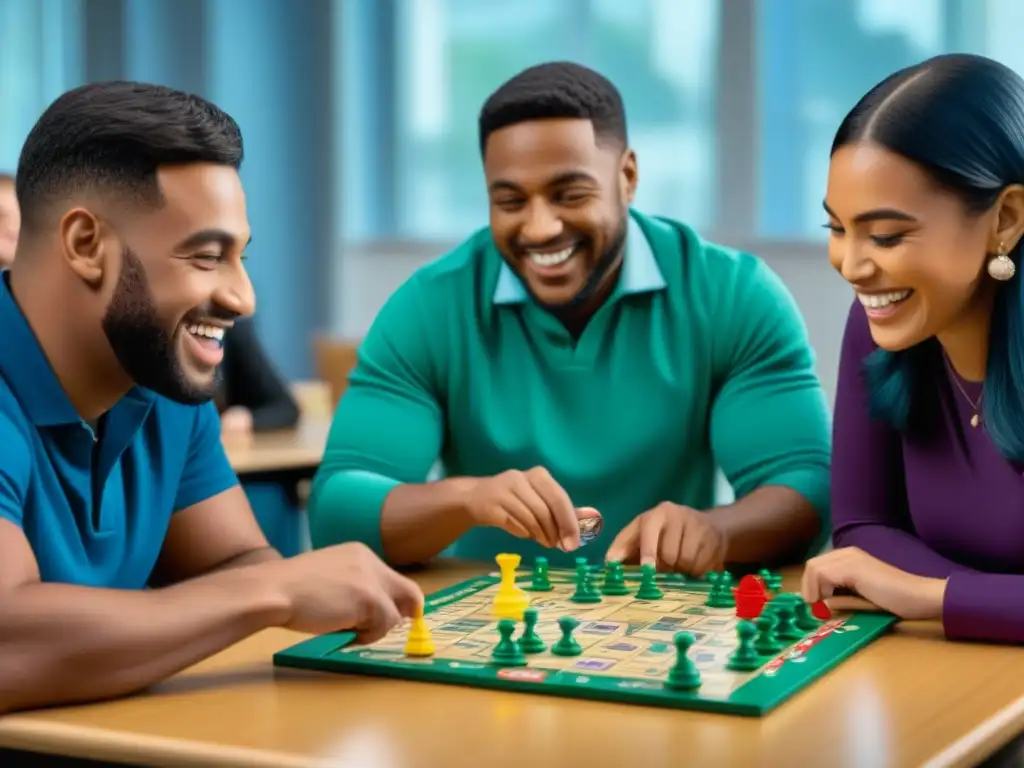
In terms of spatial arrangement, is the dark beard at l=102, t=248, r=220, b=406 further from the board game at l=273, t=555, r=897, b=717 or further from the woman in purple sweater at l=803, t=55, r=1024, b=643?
the woman in purple sweater at l=803, t=55, r=1024, b=643

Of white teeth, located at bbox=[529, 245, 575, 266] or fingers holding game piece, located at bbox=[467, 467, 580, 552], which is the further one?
white teeth, located at bbox=[529, 245, 575, 266]

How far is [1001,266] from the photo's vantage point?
1.90 m

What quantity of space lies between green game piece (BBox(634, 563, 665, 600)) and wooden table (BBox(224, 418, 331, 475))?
60.4 inches

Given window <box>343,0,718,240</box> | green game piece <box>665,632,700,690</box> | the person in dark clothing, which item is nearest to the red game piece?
green game piece <box>665,632,700,690</box>

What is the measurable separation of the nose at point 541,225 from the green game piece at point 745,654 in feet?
3.17

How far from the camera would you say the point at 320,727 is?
1.50 meters

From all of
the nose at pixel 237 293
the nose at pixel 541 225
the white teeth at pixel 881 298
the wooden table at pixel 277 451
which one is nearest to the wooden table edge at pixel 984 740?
the white teeth at pixel 881 298

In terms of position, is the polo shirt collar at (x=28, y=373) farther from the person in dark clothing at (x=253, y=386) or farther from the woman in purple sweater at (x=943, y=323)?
the person in dark clothing at (x=253, y=386)

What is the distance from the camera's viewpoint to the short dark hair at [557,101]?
8.12 feet

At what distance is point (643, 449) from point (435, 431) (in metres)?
0.36

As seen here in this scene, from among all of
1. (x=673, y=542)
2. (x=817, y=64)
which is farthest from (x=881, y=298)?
(x=817, y=64)

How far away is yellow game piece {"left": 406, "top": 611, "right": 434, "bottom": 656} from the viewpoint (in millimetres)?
1748

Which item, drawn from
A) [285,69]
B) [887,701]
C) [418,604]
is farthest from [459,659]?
[285,69]

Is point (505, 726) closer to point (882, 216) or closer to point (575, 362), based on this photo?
point (882, 216)
